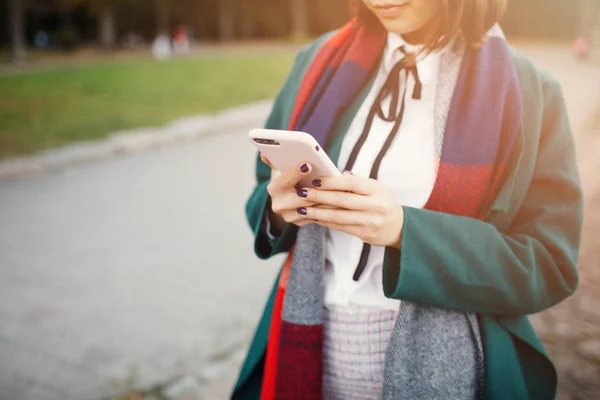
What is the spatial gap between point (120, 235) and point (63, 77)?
12.2m

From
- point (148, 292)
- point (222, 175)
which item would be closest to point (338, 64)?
point (148, 292)

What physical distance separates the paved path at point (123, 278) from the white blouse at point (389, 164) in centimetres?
169

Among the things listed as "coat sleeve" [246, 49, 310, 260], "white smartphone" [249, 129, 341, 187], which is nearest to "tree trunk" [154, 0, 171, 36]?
"coat sleeve" [246, 49, 310, 260]

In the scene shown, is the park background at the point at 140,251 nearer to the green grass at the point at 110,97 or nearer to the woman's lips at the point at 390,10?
the green grass at the point at 110,97

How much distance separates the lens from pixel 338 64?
51.9 inches

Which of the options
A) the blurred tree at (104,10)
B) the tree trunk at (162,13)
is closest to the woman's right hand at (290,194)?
the blurred tree at (104,10)

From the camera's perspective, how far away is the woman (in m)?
1.09

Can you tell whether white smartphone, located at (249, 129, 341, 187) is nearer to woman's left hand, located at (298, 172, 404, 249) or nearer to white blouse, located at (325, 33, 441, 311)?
woman's left hand, located at (298, 172, 404, 249)

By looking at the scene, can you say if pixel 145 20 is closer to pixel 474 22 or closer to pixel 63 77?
pixel 63 77

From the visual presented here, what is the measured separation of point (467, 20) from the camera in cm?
114

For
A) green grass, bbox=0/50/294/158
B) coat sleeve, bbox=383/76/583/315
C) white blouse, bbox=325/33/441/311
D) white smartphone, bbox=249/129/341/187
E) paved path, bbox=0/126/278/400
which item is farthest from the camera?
green grass, bbox=0/50/294/158

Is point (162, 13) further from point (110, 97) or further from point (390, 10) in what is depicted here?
point (390, 10)

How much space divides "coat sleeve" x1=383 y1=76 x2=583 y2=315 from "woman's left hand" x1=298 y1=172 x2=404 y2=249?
50mm

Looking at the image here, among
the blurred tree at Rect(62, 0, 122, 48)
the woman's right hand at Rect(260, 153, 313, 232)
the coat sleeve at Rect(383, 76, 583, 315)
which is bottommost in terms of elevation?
the coat sleeve at Rect(383, 76, 583, 315)
